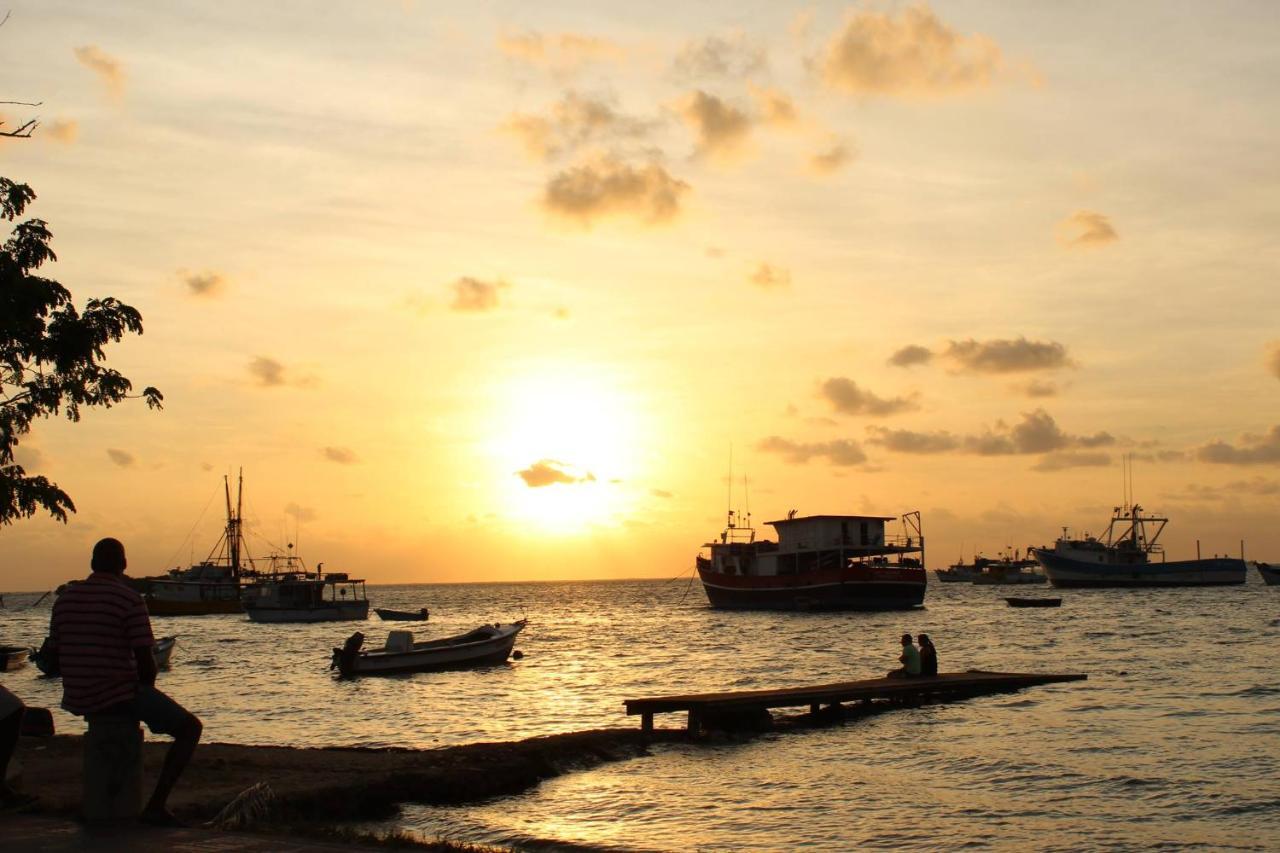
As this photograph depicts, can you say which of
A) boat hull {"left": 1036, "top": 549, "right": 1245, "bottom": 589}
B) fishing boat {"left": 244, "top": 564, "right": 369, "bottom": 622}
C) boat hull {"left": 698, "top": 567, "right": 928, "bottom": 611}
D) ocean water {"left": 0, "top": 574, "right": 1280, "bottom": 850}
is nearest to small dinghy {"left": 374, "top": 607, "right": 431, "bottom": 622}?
fishing boat {"left": 244, "top": 564, "right": 369, "bottom": 622}

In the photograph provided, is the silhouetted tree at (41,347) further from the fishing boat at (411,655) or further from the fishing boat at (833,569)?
the fishing boat at (833,569)

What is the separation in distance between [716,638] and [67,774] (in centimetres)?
6322

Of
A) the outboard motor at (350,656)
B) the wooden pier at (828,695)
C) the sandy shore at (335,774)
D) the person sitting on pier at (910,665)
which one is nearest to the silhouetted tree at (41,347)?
the sandy shore at (335,774)

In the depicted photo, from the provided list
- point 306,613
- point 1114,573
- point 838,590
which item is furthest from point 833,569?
point 1114,573

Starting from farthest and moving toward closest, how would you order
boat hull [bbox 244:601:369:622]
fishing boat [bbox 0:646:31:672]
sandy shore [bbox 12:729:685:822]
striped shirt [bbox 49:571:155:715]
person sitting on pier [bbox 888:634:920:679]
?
boat hull [bbox 244:601:369:622] < fishing boat [bbox 0:646:31:672] < person sitting on pier [bbox 888:634:920:679] < sandy shore [bbox 12:729:685:822] < striped shirt [bbox 49:571:155:715]

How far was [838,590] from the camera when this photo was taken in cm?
9781

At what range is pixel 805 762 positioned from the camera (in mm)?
25641

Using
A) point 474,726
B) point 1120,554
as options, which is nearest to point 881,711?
point 474,726

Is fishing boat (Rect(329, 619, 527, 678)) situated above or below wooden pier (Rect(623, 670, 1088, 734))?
below

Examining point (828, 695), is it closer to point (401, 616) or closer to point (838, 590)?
point (838, 590)

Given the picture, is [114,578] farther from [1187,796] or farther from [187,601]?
[187,601]

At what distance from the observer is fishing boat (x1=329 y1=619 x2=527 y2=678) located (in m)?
51.2

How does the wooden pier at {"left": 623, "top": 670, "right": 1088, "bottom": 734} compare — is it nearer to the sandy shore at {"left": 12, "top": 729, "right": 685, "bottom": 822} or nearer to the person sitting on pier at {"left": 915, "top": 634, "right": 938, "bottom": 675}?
the person sitting on pier at {"left": 915, "top": 634, "right": 938, "bottom": 675}

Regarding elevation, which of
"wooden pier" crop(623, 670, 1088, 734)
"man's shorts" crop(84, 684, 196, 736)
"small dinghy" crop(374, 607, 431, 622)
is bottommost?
"small dinghy" crop(374, 607, 431, 622)
